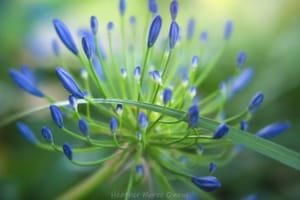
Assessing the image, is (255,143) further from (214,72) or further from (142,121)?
(214,72)

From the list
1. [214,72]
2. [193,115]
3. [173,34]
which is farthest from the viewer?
[214,72]

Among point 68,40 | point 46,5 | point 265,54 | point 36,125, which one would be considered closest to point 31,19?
point 46,5

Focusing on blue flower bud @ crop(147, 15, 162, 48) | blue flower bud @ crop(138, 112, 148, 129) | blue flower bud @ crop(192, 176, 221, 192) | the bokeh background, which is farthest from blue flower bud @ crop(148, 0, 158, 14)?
the bokeh background

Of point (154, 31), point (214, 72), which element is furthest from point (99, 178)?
point (214, 72)

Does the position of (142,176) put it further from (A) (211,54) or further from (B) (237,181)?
(A) (211,54)

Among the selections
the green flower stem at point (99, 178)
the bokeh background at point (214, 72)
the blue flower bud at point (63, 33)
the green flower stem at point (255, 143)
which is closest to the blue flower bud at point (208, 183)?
the green flower stem at point (255, 143)

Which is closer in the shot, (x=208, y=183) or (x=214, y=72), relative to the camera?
(x=208, y=183)

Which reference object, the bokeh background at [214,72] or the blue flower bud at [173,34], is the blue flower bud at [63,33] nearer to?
the blue flower bud at [173,34]
